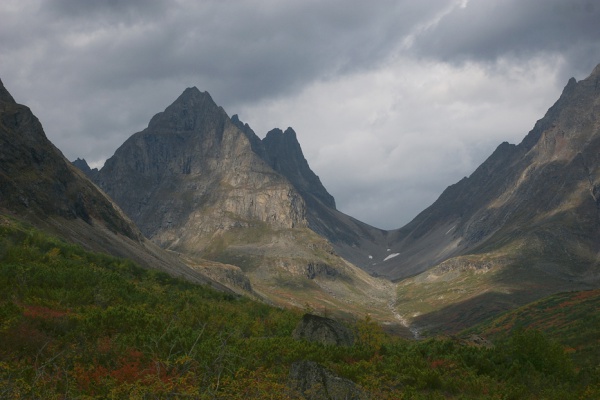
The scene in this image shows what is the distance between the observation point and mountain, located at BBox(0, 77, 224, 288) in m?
85.5

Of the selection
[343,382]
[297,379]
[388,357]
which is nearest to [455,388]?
[388,357]

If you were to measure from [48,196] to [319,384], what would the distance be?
91.5 meters

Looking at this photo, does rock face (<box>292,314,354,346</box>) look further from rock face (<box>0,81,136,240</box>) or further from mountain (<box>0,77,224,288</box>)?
rock face (<box>0,81,136,240</box>)

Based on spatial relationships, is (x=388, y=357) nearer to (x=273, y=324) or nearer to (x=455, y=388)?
(x=455, y=388)

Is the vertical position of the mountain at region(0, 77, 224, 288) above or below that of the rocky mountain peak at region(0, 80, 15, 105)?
below

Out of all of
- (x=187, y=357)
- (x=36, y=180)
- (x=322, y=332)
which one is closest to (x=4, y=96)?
(x=36, y=180)

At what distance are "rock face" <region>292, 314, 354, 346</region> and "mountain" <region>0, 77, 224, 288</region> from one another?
194 feet

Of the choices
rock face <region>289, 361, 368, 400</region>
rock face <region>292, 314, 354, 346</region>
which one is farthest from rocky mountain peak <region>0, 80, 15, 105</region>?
rock face <region>289, 361, 368, 400</region>

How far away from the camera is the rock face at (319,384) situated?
1817cm

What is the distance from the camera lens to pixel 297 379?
756 inches

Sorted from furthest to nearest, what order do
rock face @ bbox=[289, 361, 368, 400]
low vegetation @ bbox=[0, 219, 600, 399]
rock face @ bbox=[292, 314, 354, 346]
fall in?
rock face @ bbox=[292, 314, 354, 346] < rock face @ bbox=[289, 361, 368, 400] < low vegetation @ bbox=[0, 219, 600, 399]

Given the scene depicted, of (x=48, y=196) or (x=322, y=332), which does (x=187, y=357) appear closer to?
(x=322, y=332)

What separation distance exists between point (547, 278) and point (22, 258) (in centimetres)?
18432

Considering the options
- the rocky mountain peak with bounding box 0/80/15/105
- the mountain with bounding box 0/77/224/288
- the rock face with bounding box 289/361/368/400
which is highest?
the rocky mountain peak with bounding box 0/80/15/105
